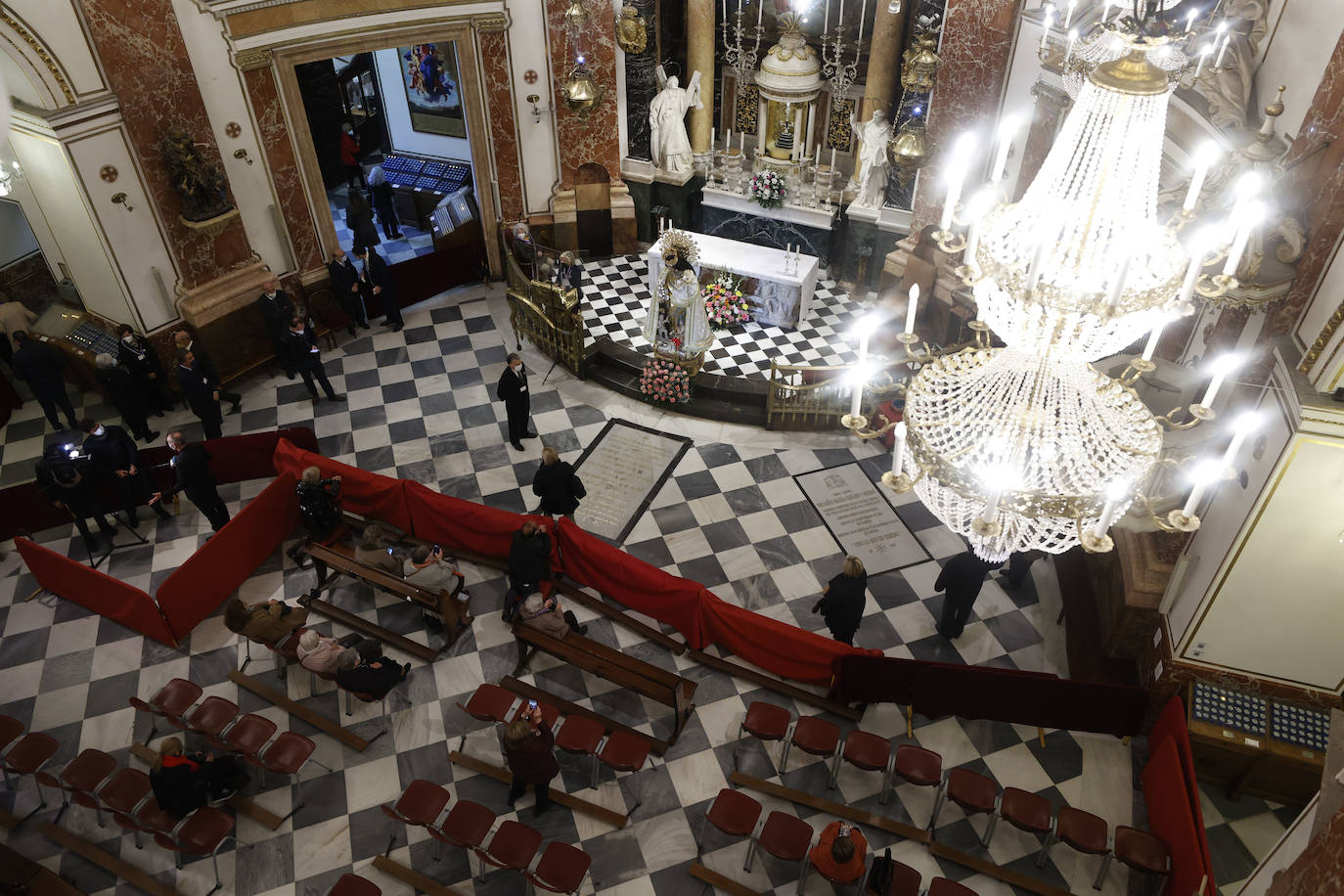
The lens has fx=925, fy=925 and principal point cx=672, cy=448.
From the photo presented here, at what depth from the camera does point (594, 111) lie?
Answer: 12883mm

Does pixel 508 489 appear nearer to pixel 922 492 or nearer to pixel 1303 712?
pixel 922 492

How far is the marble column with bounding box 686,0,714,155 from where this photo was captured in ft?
41.0

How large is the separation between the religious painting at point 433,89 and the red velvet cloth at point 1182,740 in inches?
509

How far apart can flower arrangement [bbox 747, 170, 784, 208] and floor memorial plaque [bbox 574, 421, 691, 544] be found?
4172 millimetres

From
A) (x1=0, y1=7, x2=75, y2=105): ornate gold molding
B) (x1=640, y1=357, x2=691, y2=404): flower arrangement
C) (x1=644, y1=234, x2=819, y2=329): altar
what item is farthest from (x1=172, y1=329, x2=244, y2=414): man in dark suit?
(x1=644, y1=234, x2=819, y2=329): altar

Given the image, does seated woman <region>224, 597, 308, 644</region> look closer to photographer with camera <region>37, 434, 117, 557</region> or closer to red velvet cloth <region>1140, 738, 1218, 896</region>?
photographer with camera <region>37, 434, 117, 557</region>

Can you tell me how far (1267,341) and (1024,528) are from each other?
3103 mm

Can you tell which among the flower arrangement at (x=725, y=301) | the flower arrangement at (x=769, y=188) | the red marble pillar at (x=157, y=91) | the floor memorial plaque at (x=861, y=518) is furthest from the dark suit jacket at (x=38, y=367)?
the flower arrangement at (x=769, y=188)

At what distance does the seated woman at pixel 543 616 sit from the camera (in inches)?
310

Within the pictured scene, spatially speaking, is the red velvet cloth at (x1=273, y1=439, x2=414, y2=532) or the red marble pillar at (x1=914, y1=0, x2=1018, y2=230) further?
the red marble pillar at (x1=914, y1=0, x2=1018, y2=230)

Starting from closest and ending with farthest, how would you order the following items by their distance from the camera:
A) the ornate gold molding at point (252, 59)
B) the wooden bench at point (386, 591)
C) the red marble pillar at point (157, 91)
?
the wooden bench at point (386, 591), the red marble pillar at point (157, 91), the ornate gold molding at point (252, 59)

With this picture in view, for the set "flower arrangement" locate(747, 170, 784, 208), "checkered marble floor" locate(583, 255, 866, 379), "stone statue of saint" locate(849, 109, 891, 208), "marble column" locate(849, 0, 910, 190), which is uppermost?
"marble column" locate(849, 0, 910, 190)

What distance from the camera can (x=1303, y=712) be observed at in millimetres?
7039

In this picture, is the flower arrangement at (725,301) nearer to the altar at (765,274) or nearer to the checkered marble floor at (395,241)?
the altar at (765,274)
